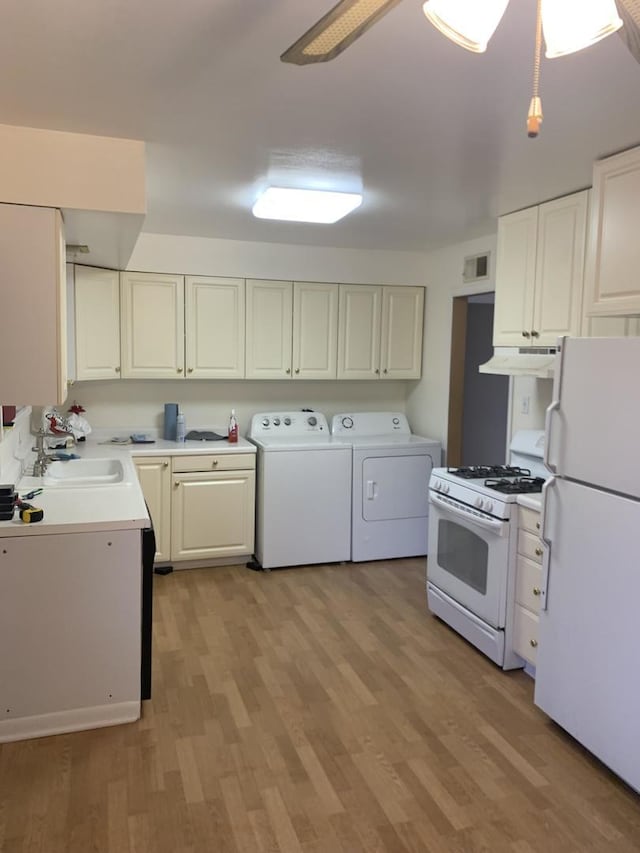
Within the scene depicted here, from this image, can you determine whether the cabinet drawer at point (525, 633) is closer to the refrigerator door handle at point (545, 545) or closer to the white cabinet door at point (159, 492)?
the refrigerator door handle at point (545, 545)

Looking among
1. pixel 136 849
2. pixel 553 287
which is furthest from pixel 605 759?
pixel 553 287

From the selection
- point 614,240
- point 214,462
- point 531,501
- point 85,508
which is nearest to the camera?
point 614,240

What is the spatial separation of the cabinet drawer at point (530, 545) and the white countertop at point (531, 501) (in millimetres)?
128

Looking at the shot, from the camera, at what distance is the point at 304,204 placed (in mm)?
3295

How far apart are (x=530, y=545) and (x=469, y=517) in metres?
0.39

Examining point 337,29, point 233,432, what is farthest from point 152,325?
point 337,29

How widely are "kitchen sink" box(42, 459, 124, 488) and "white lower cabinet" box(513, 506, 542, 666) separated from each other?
2.00 m

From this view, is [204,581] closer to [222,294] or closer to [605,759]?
[222,294]

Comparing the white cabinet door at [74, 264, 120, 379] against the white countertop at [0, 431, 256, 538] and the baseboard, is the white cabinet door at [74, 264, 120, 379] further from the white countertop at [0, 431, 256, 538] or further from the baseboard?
the baseboard

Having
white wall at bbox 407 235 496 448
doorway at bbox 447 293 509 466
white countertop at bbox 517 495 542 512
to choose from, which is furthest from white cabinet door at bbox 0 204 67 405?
doorway at bbox 447 293 509 466

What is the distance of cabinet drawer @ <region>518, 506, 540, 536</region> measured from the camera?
9.66 ft

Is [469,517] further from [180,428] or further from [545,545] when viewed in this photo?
[180,428]

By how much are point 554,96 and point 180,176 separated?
164cm

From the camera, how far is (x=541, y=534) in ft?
8.80
